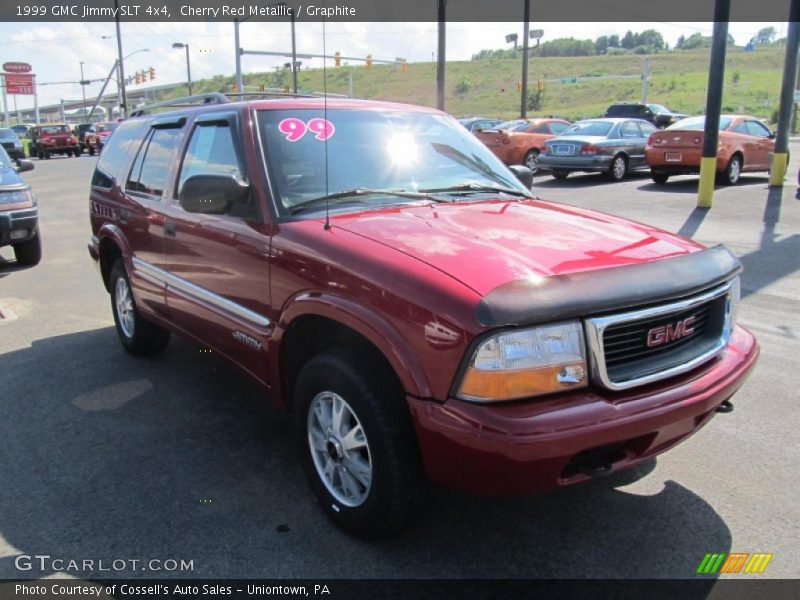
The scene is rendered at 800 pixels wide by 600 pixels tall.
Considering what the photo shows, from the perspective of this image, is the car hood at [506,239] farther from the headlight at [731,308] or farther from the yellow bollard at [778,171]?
the yellow bollard at [778,171]

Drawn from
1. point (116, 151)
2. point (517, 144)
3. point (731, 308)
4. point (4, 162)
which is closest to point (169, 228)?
point (116, 151)

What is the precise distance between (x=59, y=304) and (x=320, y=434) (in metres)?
5.11

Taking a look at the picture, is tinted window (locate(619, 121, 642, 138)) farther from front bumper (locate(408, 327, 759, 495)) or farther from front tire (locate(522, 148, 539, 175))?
front bumper (locate(408, 327, 759, 495))

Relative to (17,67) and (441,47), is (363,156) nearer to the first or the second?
(441,47)

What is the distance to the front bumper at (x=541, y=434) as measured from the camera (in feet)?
7.32

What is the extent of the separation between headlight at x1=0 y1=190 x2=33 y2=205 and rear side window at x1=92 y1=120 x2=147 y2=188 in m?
3.64

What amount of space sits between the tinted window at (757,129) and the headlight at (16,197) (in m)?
14.5

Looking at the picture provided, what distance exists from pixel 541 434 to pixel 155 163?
11.3ft

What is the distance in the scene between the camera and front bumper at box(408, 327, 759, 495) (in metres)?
2.23

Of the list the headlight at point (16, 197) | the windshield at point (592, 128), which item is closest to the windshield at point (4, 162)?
the headlight at point (16, 197)

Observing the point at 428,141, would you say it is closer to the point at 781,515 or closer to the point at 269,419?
the point at 269,419

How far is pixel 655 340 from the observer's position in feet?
8.46

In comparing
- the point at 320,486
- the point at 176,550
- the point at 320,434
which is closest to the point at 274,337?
the point at 320,434

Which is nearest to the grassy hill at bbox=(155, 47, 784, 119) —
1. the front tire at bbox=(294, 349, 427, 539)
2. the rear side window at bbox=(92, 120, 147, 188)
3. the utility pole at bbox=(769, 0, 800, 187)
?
the utility pole at bbox=(769, 0, 800, 187)
